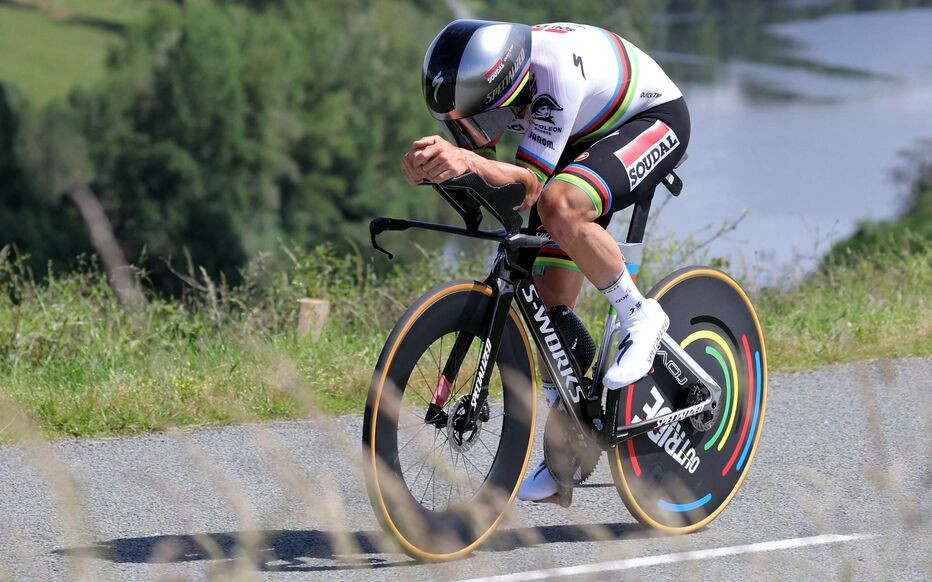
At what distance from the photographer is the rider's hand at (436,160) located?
3.25 m

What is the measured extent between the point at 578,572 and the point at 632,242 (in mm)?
1107

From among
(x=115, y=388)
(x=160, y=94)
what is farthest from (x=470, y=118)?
(x=160, y=94)

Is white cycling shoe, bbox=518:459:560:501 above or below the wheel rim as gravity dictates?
below

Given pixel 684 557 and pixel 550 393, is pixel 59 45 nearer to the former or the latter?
pixel 550 393

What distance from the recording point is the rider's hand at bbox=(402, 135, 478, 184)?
3252 mm

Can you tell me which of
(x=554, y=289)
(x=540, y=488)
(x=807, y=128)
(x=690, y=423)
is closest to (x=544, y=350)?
(x=554, y=289)

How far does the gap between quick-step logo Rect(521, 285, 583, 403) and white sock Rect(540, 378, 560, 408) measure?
0.11 m

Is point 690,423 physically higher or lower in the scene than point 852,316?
higher

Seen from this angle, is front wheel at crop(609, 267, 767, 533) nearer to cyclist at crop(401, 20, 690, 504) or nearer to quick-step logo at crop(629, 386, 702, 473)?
quick-step logo at crop(629, 386, 702, 473)

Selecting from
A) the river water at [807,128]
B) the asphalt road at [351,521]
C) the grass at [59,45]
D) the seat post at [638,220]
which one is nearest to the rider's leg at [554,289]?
the seat post at [638,220]

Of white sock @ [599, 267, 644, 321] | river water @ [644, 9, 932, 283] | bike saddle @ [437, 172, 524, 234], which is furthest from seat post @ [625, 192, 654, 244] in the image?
river water @ [644, 9, 932, 283]

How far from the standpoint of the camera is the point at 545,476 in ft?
13.6

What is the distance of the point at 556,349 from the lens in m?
3.87

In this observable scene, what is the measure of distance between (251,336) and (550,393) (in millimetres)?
1031
